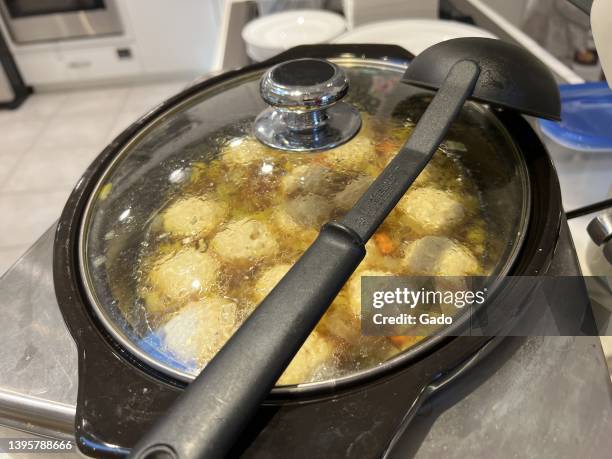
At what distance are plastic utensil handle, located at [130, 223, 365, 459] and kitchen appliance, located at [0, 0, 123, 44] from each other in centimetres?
307

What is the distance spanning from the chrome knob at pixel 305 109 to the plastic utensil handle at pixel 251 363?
0.24 m

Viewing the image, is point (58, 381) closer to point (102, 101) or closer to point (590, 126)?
point (590, 126)

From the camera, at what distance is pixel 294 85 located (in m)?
0.57

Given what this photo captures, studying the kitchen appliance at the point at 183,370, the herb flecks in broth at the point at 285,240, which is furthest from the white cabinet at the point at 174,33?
the herb flecks in broth at the point at 285,240

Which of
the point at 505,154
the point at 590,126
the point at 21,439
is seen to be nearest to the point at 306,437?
the point at 21,439

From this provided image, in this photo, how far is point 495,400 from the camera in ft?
1.54

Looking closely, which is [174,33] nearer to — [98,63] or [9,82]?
[98,63]

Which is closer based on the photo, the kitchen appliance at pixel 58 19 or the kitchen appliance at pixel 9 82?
the kitchen appliance at pixel 58 19

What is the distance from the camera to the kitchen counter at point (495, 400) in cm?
45

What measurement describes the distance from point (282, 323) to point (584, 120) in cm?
79

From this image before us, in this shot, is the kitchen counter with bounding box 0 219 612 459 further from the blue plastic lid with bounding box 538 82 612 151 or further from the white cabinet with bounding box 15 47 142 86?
the white cabinet with bounding box 15 47 142 86

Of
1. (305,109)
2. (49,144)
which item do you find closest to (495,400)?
(305,109)

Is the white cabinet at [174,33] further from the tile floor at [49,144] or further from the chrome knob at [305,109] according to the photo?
the chrome knob at [305,109]

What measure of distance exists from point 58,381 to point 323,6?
1.52 m
